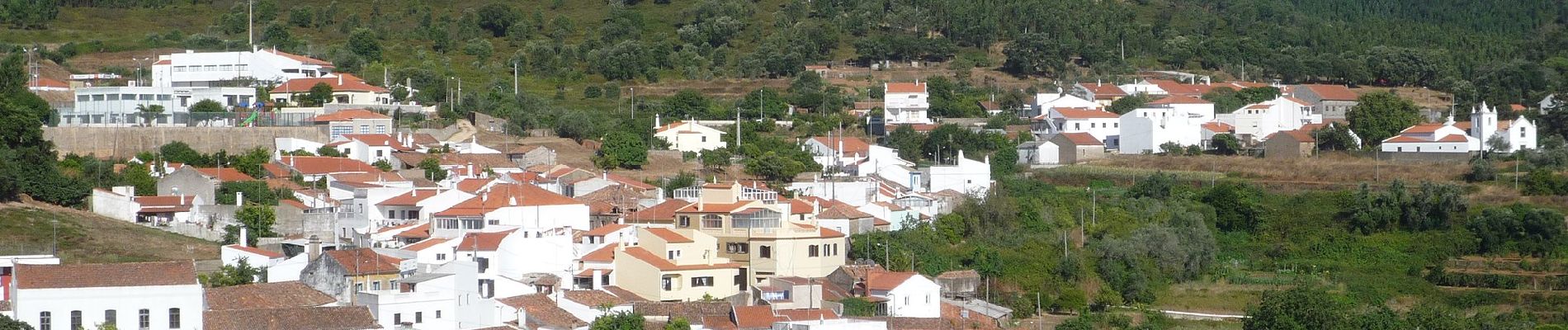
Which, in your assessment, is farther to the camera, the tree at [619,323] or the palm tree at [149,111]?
the palm tree at [149,111]

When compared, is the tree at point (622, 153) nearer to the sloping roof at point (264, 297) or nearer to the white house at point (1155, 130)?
the white house at point (1155, 130)

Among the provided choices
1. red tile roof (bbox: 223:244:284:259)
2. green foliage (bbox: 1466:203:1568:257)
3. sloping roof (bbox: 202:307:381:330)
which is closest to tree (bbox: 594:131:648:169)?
red tile roof (bbox: 223:244:284:259)

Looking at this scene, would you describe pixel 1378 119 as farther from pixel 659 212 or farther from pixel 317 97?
pixel 317 97

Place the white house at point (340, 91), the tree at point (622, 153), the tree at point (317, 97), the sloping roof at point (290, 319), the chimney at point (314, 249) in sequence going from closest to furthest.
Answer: the sloping roof at point (290, 319) < the chimney at point (314, 249) < the tree at point (622, 153) < the tree at point (317, 97) < the white house at point (340, 91)

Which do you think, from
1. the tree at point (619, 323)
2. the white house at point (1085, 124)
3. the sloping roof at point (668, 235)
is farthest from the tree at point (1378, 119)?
the tree at point (619, 323)

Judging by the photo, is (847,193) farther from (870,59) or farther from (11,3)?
(11,3)

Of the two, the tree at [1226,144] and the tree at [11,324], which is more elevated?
the tree at [1226,144]

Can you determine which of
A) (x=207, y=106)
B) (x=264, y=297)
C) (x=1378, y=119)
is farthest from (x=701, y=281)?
(x=1378, y=119)
